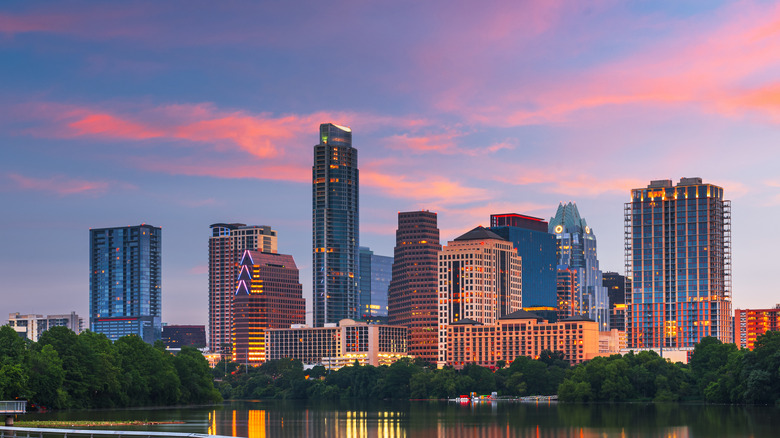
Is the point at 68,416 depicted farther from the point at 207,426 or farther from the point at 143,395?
the point at 143,395

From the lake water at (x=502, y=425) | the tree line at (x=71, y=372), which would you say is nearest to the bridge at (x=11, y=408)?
the lake water at (x=502, y=425)

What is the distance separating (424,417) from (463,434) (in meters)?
53.1

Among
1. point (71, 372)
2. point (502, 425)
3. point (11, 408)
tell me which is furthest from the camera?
point (71, 372)

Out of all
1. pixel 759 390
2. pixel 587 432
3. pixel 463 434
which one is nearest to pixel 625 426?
pixel 587 432

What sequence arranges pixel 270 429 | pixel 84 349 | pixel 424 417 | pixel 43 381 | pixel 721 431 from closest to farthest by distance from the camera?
pixel 721 431 → pixel 270 429 → pixel 43 381 → pixel 84 349 → pixel 424 417

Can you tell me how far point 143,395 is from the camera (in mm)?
194875

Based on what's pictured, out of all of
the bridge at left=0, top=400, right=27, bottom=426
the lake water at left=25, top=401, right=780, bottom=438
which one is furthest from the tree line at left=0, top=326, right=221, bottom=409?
the bridge at left=0, top=400, right=27, bottom=426

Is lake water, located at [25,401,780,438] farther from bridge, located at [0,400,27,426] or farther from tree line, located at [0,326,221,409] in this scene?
tree line, located at [0,326,221,409]

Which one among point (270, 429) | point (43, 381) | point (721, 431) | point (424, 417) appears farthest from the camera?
point (424, 417)

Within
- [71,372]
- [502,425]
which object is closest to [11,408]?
[71,372]

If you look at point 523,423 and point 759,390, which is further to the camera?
point 759,390

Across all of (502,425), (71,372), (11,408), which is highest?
(71,372)

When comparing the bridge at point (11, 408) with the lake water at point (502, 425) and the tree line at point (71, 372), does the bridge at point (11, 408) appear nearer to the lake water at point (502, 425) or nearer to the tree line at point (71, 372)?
the lake water at point (502, 425)

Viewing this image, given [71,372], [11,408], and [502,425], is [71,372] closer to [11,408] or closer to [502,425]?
[11,408]
